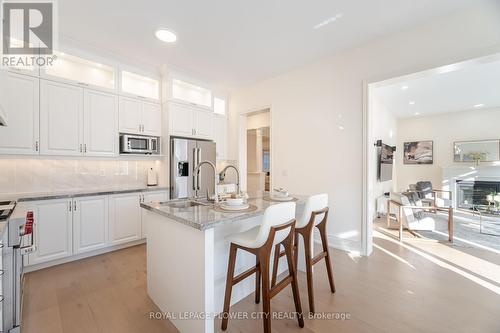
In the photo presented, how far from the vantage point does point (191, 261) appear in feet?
4.52

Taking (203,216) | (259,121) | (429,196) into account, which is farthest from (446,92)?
(203,216)

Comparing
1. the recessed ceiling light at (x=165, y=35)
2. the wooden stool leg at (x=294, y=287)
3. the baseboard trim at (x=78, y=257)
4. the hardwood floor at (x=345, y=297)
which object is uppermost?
the recessed ceiling light at (x=165, y=35)

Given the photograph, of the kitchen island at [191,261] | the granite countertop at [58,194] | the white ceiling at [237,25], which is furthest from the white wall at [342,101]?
the granite countertop at [58,194]

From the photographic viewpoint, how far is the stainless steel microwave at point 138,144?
3086mm

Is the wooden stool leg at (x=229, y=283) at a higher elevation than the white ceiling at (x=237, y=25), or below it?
below

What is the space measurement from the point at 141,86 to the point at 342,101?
337 cm

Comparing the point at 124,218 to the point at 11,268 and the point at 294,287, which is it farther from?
the point at 294,287

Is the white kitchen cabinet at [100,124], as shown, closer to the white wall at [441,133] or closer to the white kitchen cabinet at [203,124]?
the white kitchen cabinet at [203,124]

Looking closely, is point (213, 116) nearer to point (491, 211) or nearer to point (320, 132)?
point (320, 132)

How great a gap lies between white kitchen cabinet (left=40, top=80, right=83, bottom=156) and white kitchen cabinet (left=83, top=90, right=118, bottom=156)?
0.25 feet

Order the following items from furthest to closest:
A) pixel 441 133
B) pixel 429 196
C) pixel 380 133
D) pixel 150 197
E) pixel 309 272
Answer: pixel 441 133 → pixel 429 196 → pixel 380 133 → pixel 150 197 → pixel 309 272

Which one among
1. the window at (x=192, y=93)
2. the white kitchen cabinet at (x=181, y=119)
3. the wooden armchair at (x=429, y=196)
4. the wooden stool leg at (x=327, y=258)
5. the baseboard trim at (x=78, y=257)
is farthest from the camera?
the wooden armchair at (x=429, y=196)

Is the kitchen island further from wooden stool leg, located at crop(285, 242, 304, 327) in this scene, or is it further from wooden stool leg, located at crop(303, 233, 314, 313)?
wooden stool leg, located at crop(303, 233, 314, 313)

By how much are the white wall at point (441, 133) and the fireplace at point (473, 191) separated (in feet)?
1.24
